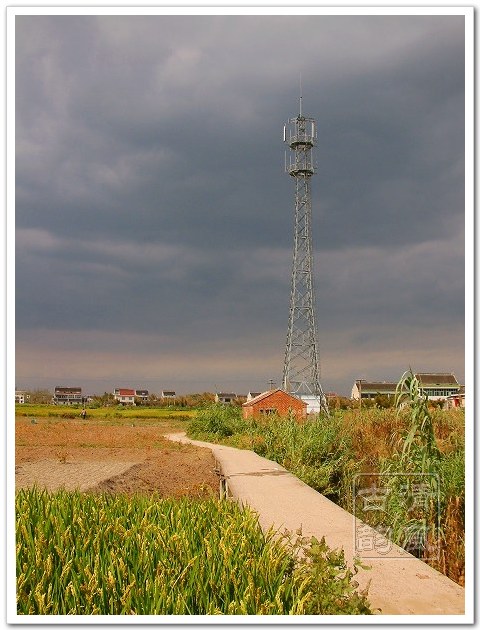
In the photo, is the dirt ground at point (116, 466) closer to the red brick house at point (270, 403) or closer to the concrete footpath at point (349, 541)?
the concrete footpath at point (349, 541)

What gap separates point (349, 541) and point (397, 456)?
1.09 metres

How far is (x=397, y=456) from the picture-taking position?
556 cm

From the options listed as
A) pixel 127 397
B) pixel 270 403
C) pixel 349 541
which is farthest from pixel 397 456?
pixel 127 397

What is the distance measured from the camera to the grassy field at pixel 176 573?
3.15 m

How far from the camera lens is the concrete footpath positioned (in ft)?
11.5

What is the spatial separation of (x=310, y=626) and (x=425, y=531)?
2.43m

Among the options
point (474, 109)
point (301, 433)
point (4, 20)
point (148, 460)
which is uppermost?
point (4, 20)

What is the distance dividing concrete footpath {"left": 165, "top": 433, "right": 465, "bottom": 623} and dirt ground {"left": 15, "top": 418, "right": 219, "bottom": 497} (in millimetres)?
621

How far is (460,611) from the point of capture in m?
3.42

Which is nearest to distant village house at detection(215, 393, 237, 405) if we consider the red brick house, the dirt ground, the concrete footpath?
the red brick house

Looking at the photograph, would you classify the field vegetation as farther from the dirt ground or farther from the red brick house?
the red brick house

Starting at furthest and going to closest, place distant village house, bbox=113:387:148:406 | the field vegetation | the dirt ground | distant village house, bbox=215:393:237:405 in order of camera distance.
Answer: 1. distant village house, bbox=113:387:148:406
2. distant village house, bbox=215:393:237:405
3. the dirt ground
4. the field vegetation
